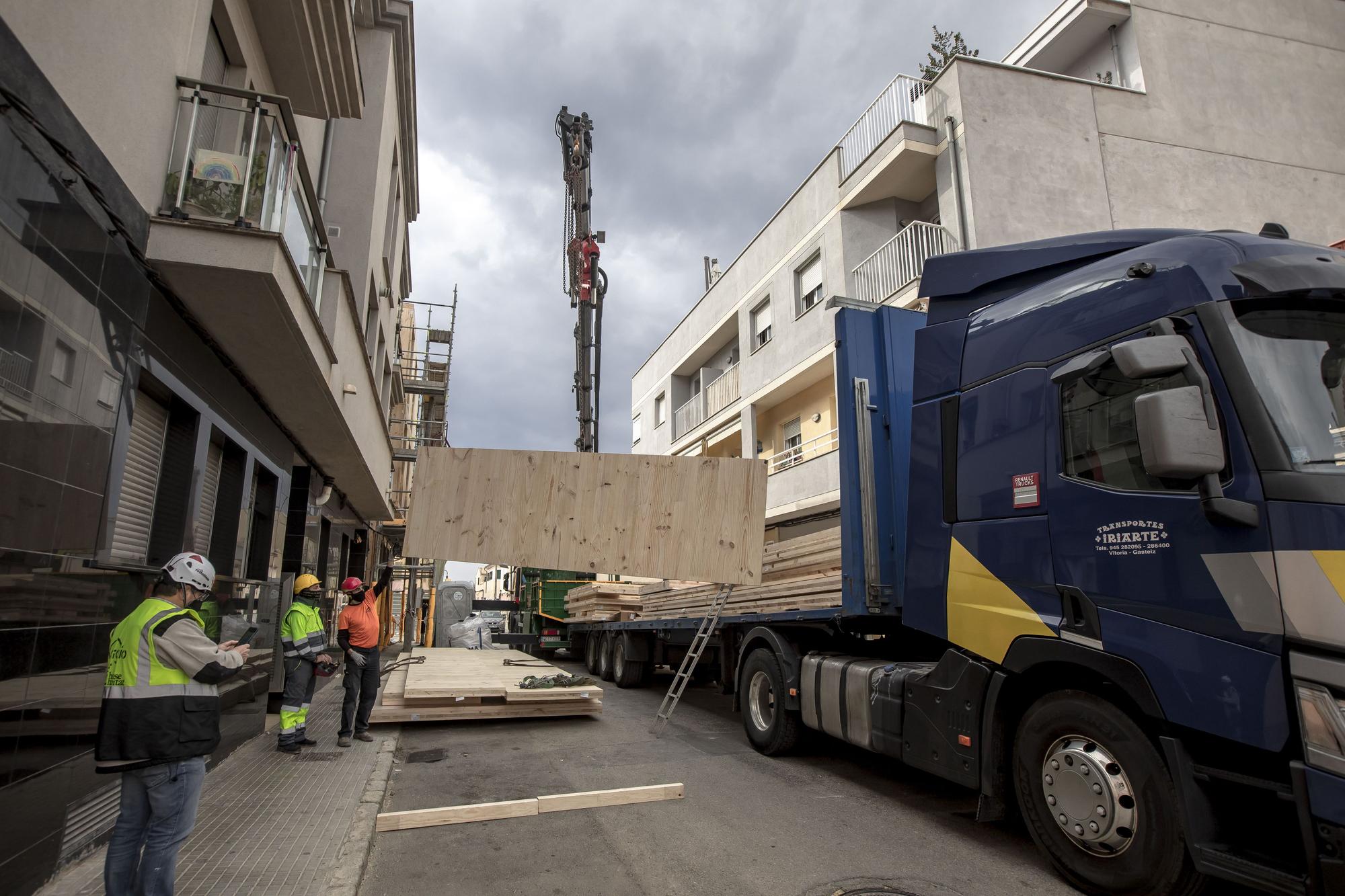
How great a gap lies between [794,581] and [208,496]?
5903 mm

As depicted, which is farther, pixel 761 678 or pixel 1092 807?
pixel 761 678

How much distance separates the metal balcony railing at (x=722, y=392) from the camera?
2166 centimetres

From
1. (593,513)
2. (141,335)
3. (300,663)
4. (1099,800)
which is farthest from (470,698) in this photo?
(1099,800)

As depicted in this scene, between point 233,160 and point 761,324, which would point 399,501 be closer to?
point 761,324

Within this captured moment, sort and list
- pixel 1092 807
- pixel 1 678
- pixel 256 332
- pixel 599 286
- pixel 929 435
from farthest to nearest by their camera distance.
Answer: pixel 599 286, pixel 256 332, pixel 929 435, pixel 1092 807, pixel 1 678

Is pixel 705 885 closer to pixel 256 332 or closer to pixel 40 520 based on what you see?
pixel 40 520

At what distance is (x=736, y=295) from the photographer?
2186 cm

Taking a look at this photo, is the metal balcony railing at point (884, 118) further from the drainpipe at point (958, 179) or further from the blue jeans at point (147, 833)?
the blue jeans at point (147, 833)

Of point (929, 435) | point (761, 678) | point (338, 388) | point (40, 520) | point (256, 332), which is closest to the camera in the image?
point (40, 520)

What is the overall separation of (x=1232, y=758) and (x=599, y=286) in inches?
776

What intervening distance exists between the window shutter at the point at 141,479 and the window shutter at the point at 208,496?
66 cm

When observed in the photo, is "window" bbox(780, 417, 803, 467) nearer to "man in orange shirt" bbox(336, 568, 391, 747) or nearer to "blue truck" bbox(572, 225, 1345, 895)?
"man in orange shirt" bbox(336, 568, 391, 747)

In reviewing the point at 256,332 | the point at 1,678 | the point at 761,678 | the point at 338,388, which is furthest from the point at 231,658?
the point at 338,388

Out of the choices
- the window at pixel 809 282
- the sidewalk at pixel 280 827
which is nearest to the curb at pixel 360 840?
the sidewalk at pixel 280 827
